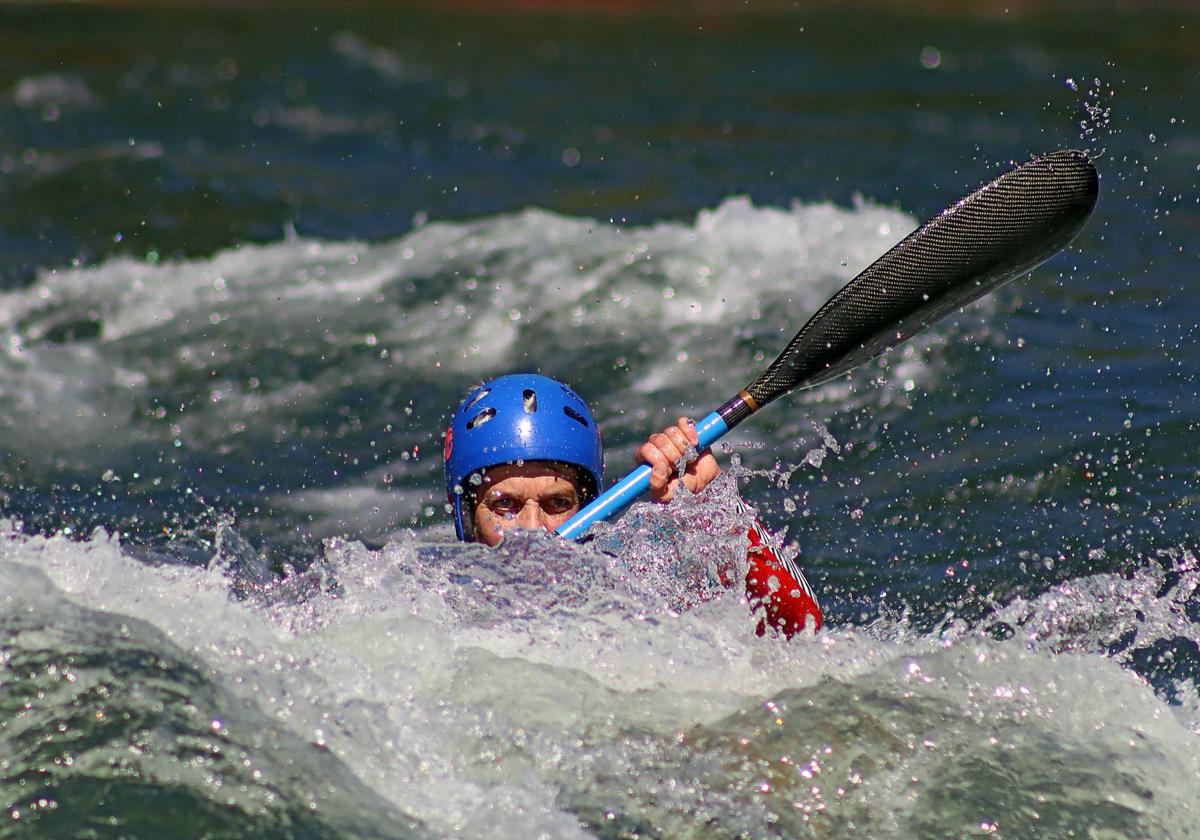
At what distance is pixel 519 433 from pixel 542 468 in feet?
0.47

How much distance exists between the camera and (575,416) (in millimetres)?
4539

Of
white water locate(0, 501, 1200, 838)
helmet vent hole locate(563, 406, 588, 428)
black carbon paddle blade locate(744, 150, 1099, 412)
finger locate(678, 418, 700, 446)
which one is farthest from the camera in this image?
black carbon paddle blade locate(744, 150, 1099, 412)

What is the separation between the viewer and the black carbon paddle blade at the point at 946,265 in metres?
4.62

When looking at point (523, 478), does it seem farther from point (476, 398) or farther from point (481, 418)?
point (476, 398)

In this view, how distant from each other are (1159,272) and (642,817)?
17.2 feet

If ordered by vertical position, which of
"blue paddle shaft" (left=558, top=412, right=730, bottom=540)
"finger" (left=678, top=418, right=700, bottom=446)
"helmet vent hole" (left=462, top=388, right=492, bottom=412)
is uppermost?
"helmet vent hole" (left=462, top=388, right=492, bottom=412)

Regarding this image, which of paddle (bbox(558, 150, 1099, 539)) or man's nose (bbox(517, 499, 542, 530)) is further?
paddle (bbox(558, 150, 1099, 539))

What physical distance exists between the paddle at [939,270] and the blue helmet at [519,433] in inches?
14.7

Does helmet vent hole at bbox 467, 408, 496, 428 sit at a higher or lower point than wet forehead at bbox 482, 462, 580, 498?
higher

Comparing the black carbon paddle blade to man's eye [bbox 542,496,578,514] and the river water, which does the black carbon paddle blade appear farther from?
man's eye [bbox 542,496,578,514]

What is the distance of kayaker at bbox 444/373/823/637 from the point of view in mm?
4293

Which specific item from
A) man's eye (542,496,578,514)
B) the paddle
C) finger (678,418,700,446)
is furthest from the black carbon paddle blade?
man's eye (542,496,578,514)

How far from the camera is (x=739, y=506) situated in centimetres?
444

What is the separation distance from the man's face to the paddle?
19.4 inches
